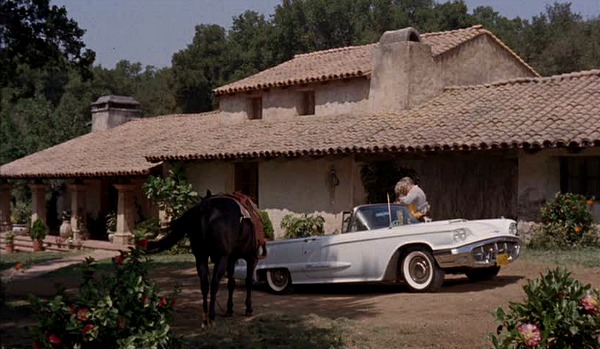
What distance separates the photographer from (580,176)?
1666 cm

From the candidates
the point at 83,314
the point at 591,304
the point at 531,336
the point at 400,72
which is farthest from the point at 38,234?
the point at 591,304

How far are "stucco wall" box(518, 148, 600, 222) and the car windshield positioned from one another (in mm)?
5580

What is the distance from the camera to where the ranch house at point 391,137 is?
1661cm

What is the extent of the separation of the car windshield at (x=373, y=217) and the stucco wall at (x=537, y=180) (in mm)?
5580

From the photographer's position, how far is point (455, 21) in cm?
4522

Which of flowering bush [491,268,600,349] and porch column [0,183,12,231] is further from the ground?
porch column [0,183,12,231]

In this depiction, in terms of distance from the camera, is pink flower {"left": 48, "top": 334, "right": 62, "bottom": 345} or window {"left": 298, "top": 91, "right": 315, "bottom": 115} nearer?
pink flower {"left": 48, "top": 334, "right": 62, "bottom": 345}

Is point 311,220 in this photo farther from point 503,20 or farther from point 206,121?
point 503,20

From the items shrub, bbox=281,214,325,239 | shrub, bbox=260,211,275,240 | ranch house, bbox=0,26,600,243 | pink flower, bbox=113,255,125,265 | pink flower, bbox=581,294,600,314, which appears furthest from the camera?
shrub, bbox=260,211,275,240

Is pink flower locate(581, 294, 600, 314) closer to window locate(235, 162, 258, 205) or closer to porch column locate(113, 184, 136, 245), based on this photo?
window locate(235, 162, 258, 205)

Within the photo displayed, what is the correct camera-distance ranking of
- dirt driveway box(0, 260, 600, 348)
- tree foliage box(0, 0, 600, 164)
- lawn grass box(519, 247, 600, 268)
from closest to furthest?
dirt driveway box(0, 260, 600, 348), lawn grass box(519, 247, 600, 268), tree foliage box(0, 0, 600, 164)

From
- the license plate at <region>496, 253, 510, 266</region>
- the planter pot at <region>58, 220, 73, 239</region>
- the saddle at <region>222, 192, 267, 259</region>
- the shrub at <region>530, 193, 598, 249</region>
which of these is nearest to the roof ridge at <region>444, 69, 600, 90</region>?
the shrub at <region>530, 193, 598, 249</region>

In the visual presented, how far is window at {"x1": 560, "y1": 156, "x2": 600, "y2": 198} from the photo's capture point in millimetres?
16531

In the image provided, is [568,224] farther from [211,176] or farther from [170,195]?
[170,195]
